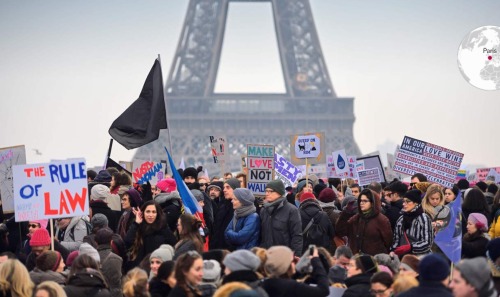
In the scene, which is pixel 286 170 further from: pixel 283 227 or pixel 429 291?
pixel 429 291

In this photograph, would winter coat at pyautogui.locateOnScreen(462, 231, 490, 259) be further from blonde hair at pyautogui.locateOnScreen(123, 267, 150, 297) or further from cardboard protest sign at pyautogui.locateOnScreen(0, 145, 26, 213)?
cardboard protest sign at pyautogui.locateOnScreen(0, 145, 26, 213)

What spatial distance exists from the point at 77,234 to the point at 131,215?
64cm

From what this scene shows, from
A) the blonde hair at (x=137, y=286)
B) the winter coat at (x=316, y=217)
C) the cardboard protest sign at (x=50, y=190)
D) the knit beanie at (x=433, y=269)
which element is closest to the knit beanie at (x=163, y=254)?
the cardboard protest sign at (x=50, y=190)

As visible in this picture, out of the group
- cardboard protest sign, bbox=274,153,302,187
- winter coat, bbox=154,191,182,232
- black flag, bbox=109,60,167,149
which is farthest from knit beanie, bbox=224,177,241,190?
cardboard protest sign, bbox=274,153,302,187

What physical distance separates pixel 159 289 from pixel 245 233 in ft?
10.6

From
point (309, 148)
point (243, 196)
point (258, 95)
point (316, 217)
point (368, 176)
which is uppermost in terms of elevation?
point (258, 95)

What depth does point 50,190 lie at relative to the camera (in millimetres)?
11930

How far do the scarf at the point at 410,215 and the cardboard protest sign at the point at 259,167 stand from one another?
3.21 meters

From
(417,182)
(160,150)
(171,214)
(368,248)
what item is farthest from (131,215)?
(160,150)

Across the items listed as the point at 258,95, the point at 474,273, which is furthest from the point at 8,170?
the point at 258,95

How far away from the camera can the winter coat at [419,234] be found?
1266cm

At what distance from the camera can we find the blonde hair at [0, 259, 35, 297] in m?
9.33

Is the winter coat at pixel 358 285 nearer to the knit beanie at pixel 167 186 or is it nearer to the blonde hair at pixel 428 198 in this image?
the blonde hair at pixel 428 198

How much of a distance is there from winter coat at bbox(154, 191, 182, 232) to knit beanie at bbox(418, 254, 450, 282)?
240 inches
